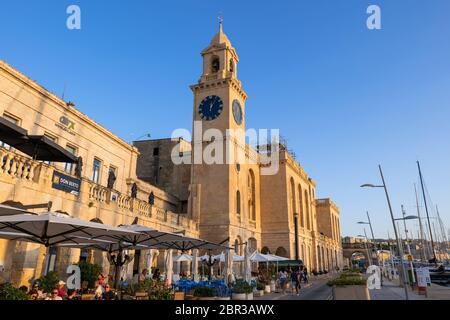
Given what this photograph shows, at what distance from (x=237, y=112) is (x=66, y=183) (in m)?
28.1

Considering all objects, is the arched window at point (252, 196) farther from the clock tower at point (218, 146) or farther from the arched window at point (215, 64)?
the arched window at point (215, 64)

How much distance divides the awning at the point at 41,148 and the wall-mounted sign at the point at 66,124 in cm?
703

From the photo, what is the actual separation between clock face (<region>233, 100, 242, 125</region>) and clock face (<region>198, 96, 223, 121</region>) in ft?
6.29

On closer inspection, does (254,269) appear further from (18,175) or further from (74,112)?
(18,175)

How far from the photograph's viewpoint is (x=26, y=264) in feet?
45.6

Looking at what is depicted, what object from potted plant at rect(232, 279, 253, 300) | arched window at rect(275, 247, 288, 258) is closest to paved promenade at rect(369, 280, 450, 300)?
potted plant at rect(232, 279, 253, 300)

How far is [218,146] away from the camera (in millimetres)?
37562

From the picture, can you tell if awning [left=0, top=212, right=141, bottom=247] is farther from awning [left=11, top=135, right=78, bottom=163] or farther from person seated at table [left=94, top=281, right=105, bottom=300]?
awning [left=11, top=135, right=78, bottom=163]

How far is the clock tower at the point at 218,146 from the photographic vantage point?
35.5m

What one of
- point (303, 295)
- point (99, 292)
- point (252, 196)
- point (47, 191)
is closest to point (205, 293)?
point (99, 292)

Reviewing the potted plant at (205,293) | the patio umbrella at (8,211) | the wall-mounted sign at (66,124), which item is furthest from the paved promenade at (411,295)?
the wall-mounted sign at (66,124)

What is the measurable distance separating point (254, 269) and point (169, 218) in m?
18.5

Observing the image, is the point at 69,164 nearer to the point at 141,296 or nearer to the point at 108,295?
the point at 108,295
